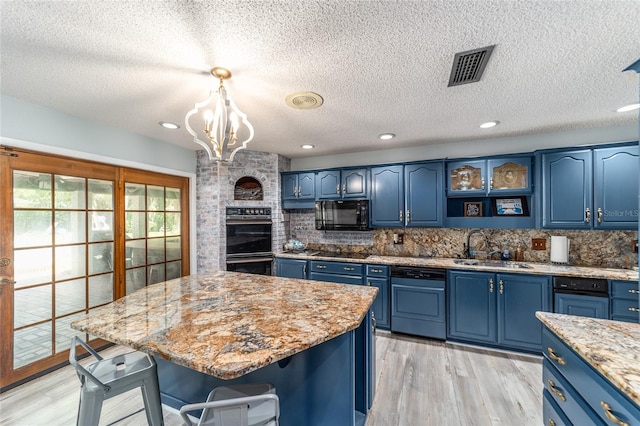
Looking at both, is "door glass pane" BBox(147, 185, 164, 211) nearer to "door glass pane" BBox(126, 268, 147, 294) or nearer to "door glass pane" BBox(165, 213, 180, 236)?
"door glass pane" BBox(165, 213, 180, 236)

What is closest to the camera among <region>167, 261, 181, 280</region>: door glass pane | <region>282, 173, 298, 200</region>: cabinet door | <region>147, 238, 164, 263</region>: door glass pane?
<region>147, 238, 164, 263</region>: door glass pane

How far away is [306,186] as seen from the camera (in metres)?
4.12

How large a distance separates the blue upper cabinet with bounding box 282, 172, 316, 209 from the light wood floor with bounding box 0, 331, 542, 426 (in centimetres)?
237

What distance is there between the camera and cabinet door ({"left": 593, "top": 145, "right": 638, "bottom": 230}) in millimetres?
2574

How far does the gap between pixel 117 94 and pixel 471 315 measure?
409 cm

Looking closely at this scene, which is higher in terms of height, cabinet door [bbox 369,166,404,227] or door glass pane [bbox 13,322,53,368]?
cabinet door [bbox 369,166,404,227]

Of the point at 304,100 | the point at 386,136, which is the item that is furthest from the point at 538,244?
the point at 304,100

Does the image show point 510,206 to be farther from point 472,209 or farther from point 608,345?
point 608,345

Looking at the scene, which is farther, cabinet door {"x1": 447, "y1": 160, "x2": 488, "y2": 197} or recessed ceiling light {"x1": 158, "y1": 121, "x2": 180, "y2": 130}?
cabinet door {"x1": 447, "y1": 160, "x2": 488, "y2": 197}

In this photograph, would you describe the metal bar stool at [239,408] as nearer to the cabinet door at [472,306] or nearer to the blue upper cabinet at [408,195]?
the cabinet door at [472,306]

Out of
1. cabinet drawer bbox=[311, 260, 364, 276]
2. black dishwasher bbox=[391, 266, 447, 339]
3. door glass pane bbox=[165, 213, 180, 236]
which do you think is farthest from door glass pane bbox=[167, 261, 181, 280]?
black dishwasher bbox=[391, 266, 447, 339]

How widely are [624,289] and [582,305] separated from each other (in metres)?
0.35

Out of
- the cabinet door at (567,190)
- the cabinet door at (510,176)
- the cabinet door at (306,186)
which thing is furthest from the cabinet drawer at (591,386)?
the cabinet door at (306,186)

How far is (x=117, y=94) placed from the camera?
2111 millimetres
